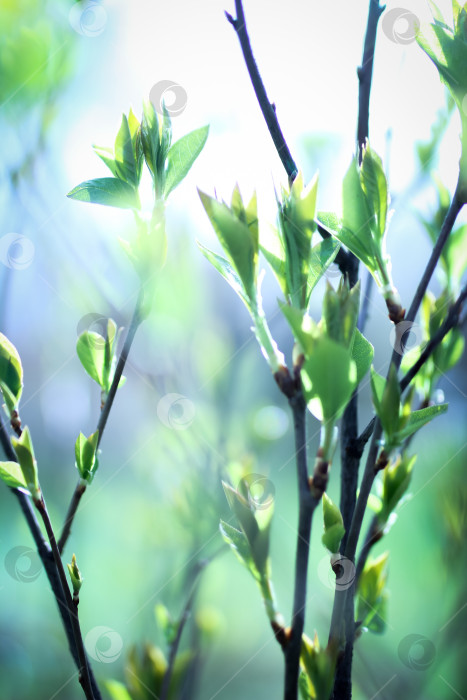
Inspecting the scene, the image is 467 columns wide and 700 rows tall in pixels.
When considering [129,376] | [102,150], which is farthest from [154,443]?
[102,150]

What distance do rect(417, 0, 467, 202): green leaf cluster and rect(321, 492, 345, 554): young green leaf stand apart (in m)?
0.10

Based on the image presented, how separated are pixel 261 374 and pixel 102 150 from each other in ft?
1.05

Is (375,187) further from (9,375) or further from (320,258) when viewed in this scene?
(9,375)

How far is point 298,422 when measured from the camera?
13 centimetres
